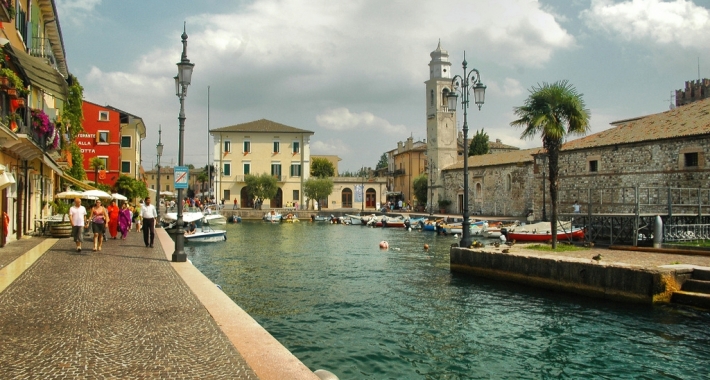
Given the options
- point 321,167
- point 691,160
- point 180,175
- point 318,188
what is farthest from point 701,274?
point 321,167

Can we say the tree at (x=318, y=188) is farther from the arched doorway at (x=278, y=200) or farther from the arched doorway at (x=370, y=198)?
the arched doorway at (x=370, y=198)

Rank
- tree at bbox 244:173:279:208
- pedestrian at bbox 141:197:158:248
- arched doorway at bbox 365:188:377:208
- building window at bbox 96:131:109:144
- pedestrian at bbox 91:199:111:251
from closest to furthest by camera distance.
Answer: pedestrian at bbox 91:199:111:251, pedestrian at bbox 141:197:158:248, building window at bbox 96:131:109:144, tree at bbox 244:173:279:208, arched doorway at bbox 365:188:377:208

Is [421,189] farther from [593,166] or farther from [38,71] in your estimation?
[38,71]

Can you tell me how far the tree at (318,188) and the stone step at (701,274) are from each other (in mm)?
59065

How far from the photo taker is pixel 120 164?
5009 centimetres

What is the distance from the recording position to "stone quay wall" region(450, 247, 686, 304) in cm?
1258

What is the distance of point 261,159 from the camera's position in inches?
2923

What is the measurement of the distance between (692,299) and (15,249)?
17833mm

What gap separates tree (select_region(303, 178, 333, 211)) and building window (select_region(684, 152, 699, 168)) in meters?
45.9

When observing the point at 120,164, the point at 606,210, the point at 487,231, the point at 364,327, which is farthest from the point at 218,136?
the point at 364,327

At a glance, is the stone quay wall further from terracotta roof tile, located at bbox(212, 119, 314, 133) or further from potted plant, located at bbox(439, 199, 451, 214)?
terracotta roof tile, located at bbox(212, 119, 314, 133)

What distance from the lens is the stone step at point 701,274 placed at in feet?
41.5

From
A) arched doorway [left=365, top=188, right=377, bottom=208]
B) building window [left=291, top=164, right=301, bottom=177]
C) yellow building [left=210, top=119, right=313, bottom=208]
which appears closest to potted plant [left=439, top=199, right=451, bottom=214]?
arched doorway [left=365, top=188, right=377, bottom=208]

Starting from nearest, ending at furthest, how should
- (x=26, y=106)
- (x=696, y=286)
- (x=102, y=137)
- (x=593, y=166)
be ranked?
(x=696, y=286)
(x=26, y=106)
(x=593, y=166)
(x=102, y=137)
